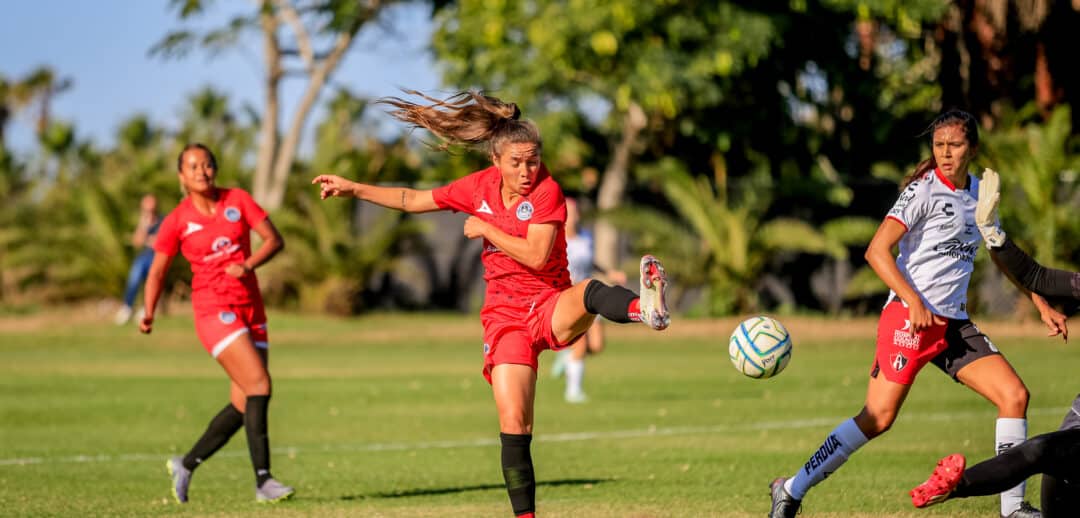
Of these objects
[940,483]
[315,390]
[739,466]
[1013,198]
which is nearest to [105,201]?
[315,390]

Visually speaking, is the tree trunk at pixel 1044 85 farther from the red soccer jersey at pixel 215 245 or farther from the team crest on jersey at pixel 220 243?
the team crest on jersey at pixel 220 243

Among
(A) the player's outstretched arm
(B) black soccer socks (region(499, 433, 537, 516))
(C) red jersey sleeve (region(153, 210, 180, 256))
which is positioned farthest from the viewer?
(C) red jersey sleeve (region(153, 210, 180, 256))

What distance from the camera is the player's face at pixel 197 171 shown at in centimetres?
979

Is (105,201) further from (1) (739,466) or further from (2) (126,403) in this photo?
(1) (739,466)

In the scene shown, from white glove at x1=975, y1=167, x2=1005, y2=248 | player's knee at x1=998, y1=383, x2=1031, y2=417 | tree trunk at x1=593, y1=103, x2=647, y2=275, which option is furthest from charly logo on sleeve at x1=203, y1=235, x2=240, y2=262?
tree trunk at x1=593, y1=103, x2=647, y2=275

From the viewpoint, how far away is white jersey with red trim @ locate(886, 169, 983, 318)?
7.72m

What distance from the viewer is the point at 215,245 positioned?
32.2ft

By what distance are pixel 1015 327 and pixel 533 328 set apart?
2017 cm

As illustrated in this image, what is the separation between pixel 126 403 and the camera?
17031 mm

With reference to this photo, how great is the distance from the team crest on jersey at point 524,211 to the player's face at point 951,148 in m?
2.15

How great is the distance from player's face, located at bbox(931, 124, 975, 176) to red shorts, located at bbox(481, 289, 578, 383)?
2125mm

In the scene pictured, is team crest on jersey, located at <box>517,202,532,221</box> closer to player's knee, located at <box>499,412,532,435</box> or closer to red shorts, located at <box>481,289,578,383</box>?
red shorts, located at <box>481,289,578,383</box>

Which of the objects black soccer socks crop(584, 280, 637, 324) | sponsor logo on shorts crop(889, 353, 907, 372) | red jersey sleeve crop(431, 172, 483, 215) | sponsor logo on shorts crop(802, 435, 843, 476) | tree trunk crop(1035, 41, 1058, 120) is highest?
tree trunk crop(1035, 41, 1058, 120)

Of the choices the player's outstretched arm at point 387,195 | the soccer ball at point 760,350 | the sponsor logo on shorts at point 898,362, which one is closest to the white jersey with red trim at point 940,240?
the sponsor logo on shorts at point 898,362
